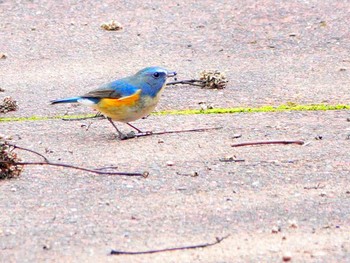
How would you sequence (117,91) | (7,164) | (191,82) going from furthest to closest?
(191,82), (117,91), (7,164)

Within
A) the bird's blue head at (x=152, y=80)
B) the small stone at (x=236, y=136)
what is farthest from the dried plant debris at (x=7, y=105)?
the small stone at (x=236, y=136)

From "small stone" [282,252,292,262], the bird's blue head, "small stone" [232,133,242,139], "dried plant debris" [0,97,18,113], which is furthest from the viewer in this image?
"dried plant debris" [0,97,18,113]

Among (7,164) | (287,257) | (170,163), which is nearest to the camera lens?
(287,257)

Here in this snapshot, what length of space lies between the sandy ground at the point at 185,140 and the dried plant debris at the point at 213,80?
0.24 ft

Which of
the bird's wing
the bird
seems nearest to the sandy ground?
the bird

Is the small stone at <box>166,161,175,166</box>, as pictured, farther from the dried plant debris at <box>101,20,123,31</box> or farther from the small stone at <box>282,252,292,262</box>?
the dried plant debris at <box>101,20,123,31</box>

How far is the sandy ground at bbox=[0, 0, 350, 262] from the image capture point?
5.21 meters

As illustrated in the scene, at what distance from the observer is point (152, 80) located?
7289 mm

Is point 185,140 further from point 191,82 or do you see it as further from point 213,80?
point 191,82

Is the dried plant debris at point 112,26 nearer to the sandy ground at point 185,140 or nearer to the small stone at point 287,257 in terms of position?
the sandy ground at point 185,140

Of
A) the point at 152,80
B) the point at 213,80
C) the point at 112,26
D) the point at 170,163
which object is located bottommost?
the point at 112,26

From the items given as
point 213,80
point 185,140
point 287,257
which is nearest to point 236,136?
point 185,140

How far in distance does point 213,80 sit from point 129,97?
4.68 ft

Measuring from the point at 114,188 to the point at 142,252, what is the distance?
3.62 ft
